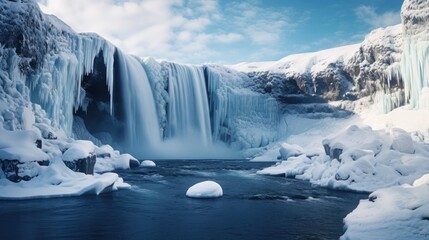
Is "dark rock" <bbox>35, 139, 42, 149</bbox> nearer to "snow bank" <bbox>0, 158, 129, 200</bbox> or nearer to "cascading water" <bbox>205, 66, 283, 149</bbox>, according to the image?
"snow bank" <bbox>0, 158, 129, 200</bbox>

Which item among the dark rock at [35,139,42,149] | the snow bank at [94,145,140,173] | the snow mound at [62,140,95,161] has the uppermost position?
the dark rock at [35,139,42,149]

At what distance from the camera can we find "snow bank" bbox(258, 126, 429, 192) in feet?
52.2

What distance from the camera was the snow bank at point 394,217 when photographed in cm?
637

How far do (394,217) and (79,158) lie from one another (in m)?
12.6

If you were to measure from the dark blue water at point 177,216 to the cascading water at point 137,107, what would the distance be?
21.7 meters

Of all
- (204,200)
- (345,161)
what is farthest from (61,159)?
(345,161)

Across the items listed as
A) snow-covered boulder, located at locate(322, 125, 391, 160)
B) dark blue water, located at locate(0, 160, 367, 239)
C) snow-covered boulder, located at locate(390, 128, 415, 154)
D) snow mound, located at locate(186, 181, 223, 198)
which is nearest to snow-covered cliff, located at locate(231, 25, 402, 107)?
snow-covered boulder, located at locate(322, 125, 391, 160)

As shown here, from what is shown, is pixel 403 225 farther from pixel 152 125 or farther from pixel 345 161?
pixel 152 125

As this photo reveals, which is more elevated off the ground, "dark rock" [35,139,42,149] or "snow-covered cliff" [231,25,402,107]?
"snow-covered cliff" [231,25,402,107]

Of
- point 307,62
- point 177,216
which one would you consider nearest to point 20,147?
point 177,216

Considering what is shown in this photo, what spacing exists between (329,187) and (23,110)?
50.8ft

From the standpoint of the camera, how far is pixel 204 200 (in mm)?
13531

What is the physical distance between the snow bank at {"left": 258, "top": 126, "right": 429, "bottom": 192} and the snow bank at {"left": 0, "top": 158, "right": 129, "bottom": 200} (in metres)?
11.2

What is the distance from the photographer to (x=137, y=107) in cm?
3675
